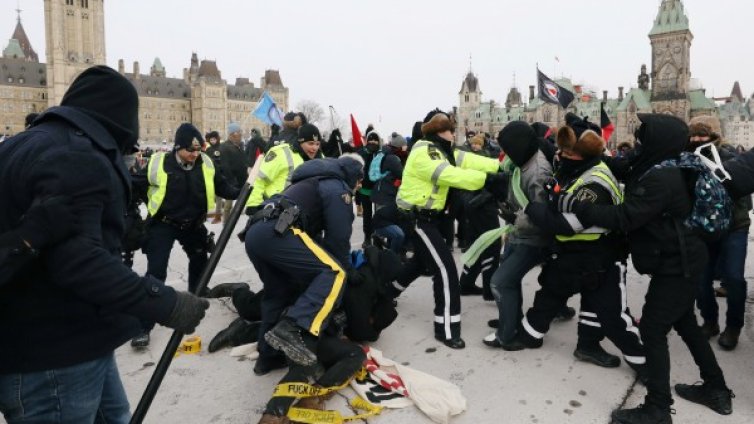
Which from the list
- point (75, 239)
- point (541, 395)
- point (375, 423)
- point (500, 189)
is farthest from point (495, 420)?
point (75, 239)

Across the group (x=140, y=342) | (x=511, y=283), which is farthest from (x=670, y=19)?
(x=140, y=342)

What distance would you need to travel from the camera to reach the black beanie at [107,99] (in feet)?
6.72

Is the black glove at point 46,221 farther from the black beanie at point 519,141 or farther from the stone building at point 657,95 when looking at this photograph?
the stone building at point 657,95

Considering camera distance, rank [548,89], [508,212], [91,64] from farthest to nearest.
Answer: [91,64] < [548,89] < [508,212]

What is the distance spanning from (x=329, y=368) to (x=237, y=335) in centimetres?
130

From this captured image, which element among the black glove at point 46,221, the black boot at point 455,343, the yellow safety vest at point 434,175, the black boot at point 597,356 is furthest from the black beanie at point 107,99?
the black boot at point 597,356

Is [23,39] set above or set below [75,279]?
above

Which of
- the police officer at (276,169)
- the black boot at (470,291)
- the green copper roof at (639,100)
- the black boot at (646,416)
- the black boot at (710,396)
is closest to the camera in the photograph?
the black boot at (646,416)

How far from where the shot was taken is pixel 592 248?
3.84m

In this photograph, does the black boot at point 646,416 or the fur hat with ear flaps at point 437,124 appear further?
the fur hat with ear flaps at point 437,124

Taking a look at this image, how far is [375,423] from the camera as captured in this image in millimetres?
3309

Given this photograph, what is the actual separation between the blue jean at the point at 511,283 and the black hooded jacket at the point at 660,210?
1153 mm

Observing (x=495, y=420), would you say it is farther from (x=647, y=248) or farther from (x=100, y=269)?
(x=100, y=269)

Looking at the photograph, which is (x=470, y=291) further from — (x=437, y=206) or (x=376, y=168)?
(x=376, y=168)
